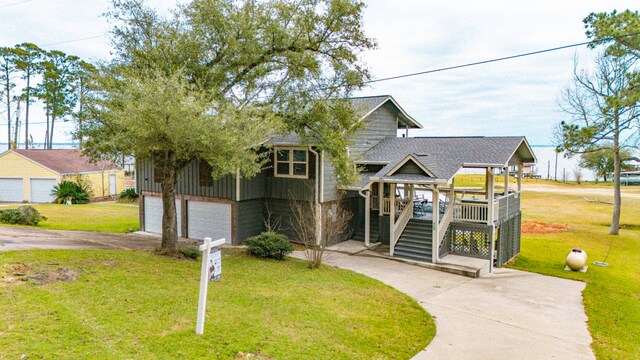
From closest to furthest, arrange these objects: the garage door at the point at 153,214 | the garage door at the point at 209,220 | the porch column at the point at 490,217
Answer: the porch column at the point at 490,217 < the garage door at the point at 209,220 < the garage door at the point at 153,214

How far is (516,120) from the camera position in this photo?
39.2 m

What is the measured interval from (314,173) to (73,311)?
11300mm

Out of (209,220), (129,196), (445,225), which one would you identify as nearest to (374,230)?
(445,225)

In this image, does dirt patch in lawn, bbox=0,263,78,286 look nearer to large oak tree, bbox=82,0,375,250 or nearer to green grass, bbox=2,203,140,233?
large oak tree, bbox=82,0,375,250

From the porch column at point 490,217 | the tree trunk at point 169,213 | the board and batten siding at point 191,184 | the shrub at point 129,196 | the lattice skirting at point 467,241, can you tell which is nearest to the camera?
the tree trunk at point 169,213

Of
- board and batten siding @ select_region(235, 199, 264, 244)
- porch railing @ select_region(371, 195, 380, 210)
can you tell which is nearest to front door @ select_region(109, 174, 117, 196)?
board and batten siding @ select_region(235, 199, 264, 244)

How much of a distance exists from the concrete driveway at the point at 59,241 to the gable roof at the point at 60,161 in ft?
58.7

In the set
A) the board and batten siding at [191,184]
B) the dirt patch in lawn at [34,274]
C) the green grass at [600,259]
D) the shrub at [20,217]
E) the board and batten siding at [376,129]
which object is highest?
the board and batten siding at [376,129]

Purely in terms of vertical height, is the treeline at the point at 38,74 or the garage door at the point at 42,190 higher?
the treeline at the point at 38,74

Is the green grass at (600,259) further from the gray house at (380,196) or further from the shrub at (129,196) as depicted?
the shrub at (129,196)

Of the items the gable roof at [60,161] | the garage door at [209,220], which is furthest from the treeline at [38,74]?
the garage door at [209,220]

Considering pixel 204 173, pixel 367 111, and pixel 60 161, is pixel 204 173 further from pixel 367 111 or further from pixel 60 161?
pixel 60 161

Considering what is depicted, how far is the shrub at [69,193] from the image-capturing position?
100ft

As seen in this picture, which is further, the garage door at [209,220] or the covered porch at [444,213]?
the garage door at [209,220]
